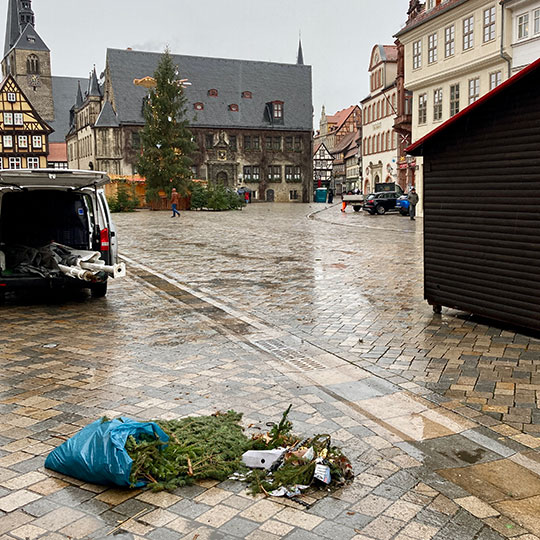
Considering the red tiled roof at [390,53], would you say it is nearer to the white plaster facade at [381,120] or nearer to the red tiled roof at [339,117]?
the white plaster facade at [381,120]

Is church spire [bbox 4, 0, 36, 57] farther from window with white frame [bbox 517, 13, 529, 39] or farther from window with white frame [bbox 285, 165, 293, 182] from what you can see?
window with white frame [bbox 517, 13, 529, 39]

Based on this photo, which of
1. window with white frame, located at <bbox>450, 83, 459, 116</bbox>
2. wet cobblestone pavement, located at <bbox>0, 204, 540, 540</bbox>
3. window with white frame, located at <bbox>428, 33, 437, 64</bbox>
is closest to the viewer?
wet cobblestone pavement, located at <bbox>0, 204, 540, 540</bbox>

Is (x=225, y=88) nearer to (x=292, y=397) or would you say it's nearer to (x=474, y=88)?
(x=474, y=88)

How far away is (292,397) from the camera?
211 inches

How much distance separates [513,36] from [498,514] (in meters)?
31.8

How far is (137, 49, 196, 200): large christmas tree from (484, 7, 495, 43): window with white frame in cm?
2525

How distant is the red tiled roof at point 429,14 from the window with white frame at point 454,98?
3991mm

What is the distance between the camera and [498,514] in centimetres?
347

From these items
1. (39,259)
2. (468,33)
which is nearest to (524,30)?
(468,33)

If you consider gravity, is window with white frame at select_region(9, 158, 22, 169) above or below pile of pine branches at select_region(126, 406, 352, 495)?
above

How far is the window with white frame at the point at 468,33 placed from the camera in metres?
34.2

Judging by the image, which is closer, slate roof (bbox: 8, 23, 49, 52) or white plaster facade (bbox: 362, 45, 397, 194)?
white plaster facade (bbox: 362, 45, 397, 194)

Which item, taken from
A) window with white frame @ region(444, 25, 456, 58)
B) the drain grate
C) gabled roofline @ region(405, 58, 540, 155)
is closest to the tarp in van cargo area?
the drain grate

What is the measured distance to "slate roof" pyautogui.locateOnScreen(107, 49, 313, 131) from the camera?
71938 mm
